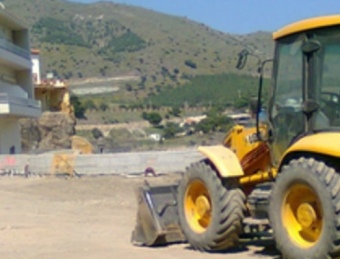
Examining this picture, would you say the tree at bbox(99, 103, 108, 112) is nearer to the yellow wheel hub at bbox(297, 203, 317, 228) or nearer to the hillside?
the hillside

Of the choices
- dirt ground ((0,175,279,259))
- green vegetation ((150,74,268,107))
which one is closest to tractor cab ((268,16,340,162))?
dirt ground ((0,175,279,259))

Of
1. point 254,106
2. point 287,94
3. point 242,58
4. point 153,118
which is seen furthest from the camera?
point 153,118

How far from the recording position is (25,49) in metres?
61.0

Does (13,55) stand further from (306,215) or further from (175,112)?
(175,112)

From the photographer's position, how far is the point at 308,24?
379 inches

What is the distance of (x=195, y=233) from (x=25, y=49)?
5149cm

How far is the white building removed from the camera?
52.1 meters

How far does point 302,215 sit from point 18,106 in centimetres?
4423

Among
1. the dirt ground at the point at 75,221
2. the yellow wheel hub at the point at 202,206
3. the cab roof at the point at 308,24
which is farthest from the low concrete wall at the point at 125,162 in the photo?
the cab roof at the point at 308,24

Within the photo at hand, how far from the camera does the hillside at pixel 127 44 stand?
138250 mm

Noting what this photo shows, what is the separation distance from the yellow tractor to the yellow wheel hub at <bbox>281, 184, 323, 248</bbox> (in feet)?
0.04

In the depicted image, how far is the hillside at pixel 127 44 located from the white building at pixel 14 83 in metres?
57.1

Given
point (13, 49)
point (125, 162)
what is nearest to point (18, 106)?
point (13, 49)

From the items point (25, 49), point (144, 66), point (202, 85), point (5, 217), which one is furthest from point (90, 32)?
point (5, 217)
